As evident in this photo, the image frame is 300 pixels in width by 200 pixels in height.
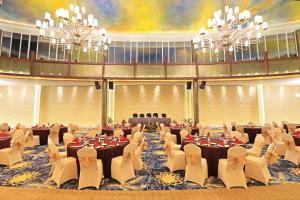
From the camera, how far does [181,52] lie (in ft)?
49.5

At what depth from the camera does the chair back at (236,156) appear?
3.67 metres

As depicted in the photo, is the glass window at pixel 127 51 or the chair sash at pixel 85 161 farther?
the glass window at pixel 127 51

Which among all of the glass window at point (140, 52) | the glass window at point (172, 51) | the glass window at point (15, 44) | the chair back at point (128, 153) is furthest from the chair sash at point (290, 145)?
the glass window at point (15, 44)

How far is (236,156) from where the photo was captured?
370cm

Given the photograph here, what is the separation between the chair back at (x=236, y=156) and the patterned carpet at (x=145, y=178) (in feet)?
1.66

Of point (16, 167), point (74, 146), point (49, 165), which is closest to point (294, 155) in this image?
point (74, 146)

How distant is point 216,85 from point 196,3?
6.95 meters

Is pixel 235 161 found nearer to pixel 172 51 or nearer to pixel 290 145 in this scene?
pixel 290 145

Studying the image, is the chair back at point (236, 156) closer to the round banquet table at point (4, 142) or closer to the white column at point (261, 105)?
the round banquet table at point (4, 142)

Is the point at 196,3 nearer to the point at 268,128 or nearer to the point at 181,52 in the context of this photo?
the point at 181,52

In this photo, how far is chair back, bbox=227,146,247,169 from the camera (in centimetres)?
367

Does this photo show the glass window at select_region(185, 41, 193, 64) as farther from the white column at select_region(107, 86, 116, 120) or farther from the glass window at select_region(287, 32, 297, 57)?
the glass window at select_region(287, 32, 297, 57)

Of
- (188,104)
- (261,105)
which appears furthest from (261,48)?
(188,104)

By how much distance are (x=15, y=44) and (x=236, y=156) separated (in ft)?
53.2
